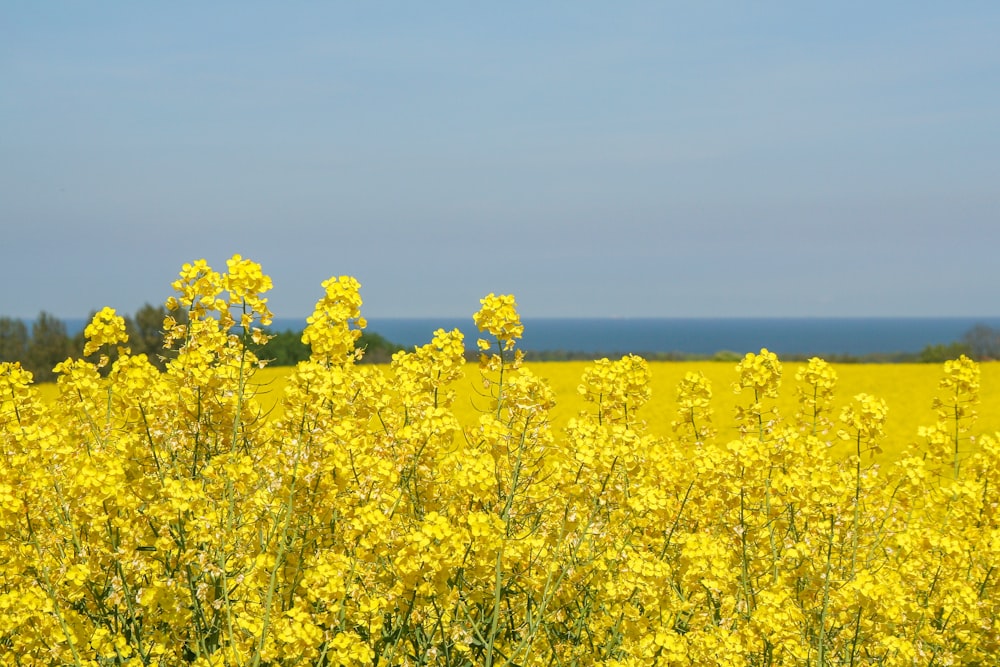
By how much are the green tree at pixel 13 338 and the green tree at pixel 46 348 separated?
0.63 meters

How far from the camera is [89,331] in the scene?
5.90m

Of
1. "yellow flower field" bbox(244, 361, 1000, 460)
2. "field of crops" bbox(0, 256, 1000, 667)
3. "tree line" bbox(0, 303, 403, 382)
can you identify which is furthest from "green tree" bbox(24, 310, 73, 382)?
"field of crops" bbox(0, 256, 1000, 667)

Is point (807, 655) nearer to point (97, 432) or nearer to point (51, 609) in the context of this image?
point (51, 609)

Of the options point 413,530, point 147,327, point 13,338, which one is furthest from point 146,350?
point 413,530

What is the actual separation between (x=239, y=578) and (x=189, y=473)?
3.53ft

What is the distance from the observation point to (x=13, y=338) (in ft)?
141

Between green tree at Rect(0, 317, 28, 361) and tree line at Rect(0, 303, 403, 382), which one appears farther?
green tree at Rect(0, 317, 28, 361)

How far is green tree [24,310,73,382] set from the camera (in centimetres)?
3241

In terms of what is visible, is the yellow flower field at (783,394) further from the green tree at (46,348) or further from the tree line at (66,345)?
the green tree at (46,348)

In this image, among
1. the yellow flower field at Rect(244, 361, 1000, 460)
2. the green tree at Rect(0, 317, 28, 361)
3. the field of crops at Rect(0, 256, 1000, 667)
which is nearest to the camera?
the field of crops at Rect(0, 256, 1000, 667)

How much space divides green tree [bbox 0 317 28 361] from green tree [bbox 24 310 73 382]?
630 millimetres

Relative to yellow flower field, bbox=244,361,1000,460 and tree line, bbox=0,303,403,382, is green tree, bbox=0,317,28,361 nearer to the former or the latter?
tree line, bbox=0,303,403,382

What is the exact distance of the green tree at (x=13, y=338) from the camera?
125 ft

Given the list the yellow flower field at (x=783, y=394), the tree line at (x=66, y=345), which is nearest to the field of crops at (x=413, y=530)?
the yellow flower field at (x=783, y=394)
